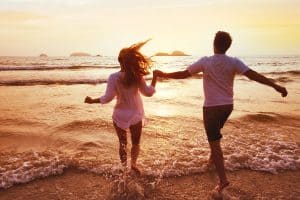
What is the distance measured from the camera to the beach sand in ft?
16.4

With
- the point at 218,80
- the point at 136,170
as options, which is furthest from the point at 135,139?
the point at 218,80

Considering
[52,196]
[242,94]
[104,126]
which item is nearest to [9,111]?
[104,126]

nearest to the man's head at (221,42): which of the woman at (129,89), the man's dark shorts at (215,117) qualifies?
the man's dark shorts at (215,117)

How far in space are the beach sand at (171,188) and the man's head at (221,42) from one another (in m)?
1.90

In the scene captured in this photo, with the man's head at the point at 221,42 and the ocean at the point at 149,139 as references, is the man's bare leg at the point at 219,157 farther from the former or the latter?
the man's head at the point at 221,42

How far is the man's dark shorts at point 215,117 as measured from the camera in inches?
185

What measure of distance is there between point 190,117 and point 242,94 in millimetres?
5835

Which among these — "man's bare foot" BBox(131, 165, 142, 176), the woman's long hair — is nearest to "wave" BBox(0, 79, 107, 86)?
"man's bare foot" BBox(131, 165, 142, 176)

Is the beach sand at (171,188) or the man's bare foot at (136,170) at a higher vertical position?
the man's bare foot at (136,170)

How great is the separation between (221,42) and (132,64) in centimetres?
117

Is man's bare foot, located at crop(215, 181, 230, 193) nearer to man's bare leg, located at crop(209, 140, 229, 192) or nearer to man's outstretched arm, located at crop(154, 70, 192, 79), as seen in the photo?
man's bare leg, located at crop(209, 140, 229, 192)

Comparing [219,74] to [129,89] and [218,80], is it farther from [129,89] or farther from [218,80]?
[129,89]

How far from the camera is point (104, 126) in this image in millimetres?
8625

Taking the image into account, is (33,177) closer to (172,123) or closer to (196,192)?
(196,192)
